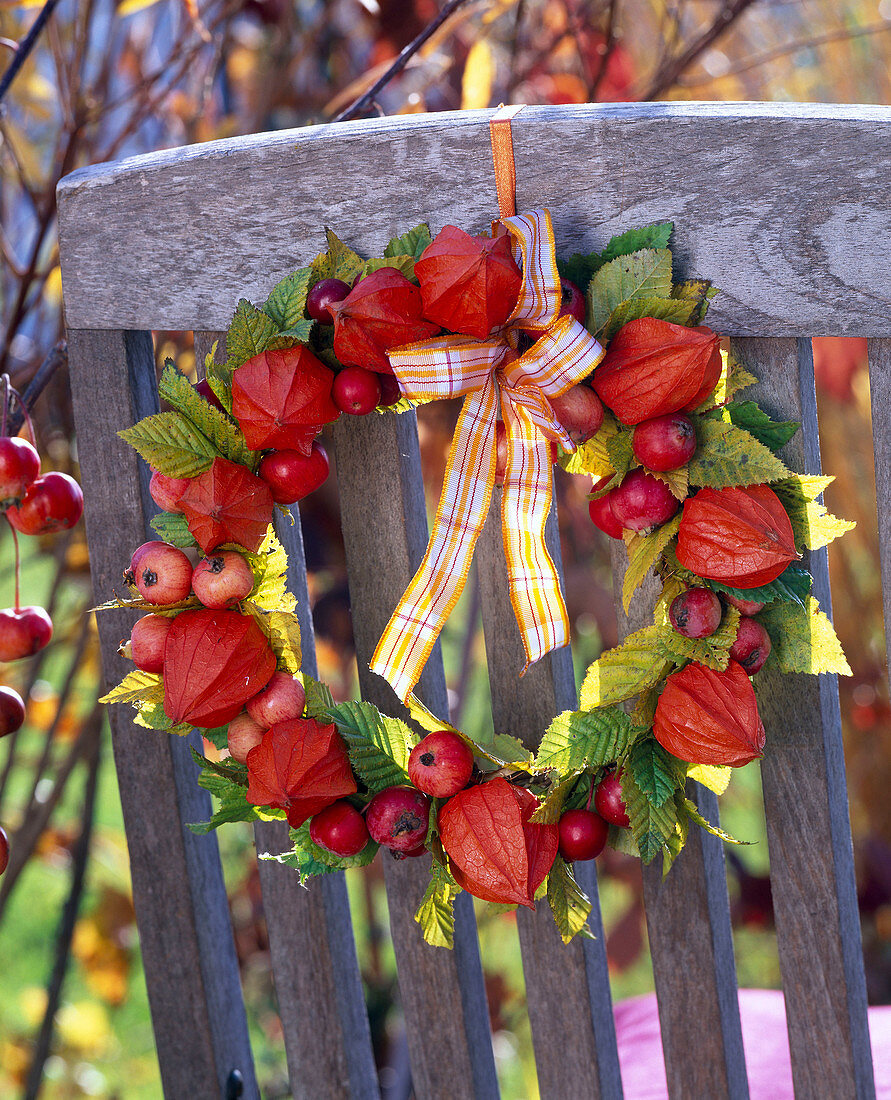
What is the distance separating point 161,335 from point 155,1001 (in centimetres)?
81

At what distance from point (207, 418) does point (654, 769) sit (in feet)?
1.24

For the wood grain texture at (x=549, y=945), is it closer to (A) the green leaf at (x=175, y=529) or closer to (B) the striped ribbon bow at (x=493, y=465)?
(B) the striped ribbon bow at (x=493, y=465)

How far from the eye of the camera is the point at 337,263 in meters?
0.67

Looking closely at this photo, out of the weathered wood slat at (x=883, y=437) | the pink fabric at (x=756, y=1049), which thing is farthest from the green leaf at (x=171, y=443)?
the pink fabric at (x=756, y=1049)

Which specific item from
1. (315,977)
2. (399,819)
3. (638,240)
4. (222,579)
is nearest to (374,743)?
(399,819)

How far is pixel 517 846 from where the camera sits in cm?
64

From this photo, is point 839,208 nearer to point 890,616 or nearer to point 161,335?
point 890,616

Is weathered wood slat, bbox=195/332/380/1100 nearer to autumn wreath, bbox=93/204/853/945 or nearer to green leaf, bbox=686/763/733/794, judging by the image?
autumn wreath, bbox=93/204/853/945

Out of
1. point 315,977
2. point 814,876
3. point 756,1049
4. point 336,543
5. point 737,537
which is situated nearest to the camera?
point 737,537

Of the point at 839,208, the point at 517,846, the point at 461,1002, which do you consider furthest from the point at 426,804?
the point at 839,208

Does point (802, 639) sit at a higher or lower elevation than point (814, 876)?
higher

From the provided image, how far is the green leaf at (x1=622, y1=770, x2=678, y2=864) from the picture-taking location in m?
0.63

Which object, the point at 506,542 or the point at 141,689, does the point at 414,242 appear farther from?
the point at 141,689

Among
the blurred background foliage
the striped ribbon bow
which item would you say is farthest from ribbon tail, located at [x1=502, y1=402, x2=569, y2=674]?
the blurred background foliage
